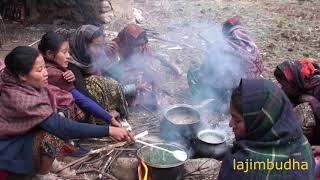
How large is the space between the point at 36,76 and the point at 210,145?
185 centimetres

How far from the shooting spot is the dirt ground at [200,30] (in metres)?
6.34

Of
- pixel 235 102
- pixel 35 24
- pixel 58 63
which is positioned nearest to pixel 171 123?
pixel 58 63

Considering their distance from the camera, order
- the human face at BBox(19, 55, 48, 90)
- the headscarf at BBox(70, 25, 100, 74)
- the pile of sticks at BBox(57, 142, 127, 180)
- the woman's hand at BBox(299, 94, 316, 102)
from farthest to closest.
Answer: the headscarf at BBox(70, 25, 100, 74) → the woman's hand at BBox(299, 94, 316, 102) → the pile of sticks at BBox(57, 142, 127, 180) → the human face at BBox(19, 55, 48, 90)

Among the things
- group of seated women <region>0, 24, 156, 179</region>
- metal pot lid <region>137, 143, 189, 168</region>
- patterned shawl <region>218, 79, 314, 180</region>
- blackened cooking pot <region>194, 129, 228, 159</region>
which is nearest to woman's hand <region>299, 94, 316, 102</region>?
blackened cooking pot <region>194, 129, 228, 159</region>

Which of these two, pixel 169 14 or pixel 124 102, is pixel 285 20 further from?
pixel 124 102

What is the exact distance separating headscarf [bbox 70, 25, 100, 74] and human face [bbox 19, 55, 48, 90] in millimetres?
1228

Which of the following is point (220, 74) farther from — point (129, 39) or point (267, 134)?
point (267, 134)

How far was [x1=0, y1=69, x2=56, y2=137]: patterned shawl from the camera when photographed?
3264mm

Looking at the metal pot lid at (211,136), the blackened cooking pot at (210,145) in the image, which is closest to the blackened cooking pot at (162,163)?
the blackened cooking pot at (210,145)

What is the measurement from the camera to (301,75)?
4.15 meters

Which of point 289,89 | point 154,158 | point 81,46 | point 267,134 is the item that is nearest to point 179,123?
point 154,158

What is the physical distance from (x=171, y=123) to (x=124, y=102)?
1.01 meters

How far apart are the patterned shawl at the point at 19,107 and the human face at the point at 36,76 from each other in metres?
0.05

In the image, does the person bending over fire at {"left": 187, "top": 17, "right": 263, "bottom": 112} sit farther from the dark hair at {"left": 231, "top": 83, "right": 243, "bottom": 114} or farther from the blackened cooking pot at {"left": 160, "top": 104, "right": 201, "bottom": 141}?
the dark hair at {"left": 231, "top": 83, "right": 243, "bottom": 114}
